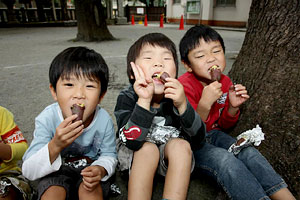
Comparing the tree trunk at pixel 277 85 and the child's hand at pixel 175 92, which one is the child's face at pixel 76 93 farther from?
the tree trunk at pixel 277 85

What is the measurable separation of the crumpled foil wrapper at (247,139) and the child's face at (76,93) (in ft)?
3.35

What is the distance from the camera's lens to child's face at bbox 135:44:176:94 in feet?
5.28

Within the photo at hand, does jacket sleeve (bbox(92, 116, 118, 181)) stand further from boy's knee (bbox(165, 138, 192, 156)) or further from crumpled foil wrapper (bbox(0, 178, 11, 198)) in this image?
crumpled foil wrapper (bbox(0, 178, 11, 198))

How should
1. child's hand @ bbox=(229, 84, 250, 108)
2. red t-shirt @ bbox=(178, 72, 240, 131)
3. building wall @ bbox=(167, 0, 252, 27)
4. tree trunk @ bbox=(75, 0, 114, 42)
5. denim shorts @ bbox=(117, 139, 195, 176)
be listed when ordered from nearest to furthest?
1. denim shorts @ bbox=(117, 139, 195, 176)
2. child's hand @ bbox=(229, 84, 250, 108)
3. red t-shirt @ bbox=(178, 72, 240, 131)
4. tree trunk @ bbox=(75, 0, 114, 42)
5. building wall @ bbox=(167, 0, 252, 27)

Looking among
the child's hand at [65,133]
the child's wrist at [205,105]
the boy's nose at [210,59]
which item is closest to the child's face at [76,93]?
the child's hand at [65,133]

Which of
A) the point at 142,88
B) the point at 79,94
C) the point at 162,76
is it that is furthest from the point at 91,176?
the point at 162,76

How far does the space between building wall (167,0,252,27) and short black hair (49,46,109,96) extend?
15.6 meters

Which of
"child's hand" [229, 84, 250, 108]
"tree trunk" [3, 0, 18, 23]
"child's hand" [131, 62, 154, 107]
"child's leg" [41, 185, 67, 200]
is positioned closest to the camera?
"child's leg" [41, 185, 67, 200]

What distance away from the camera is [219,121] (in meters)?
2.08

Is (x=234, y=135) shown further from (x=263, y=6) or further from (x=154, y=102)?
(x=263, y=6)

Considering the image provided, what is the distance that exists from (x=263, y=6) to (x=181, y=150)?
1427mm

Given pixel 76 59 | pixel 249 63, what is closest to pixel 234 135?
pixel 249 63

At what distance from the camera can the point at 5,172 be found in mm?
1571

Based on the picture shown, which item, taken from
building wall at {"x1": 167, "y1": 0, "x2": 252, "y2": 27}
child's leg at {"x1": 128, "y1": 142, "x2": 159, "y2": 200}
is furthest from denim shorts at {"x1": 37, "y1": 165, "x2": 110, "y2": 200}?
building wall at {"x1": 167, "y1": 0, "x2": 252, "y2": 27}
